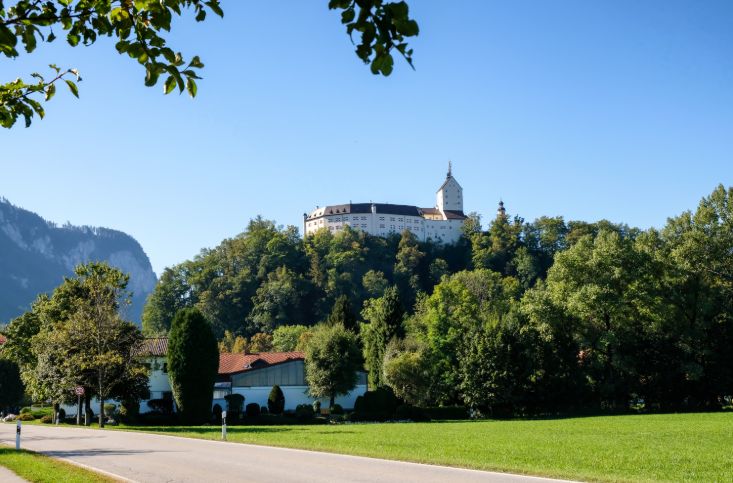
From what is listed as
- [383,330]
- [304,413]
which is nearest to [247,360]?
[383,330]

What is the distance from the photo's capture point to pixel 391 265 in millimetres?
146750

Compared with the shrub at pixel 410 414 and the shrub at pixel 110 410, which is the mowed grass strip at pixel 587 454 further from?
the shrub at pixel 110 410

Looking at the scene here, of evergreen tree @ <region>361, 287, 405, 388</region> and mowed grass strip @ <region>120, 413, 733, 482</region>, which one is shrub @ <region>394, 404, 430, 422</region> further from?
mowed grass strip @ <region>120, 413, 733, 482</region>

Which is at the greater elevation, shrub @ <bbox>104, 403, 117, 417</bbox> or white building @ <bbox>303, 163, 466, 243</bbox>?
white building @ <bbox>303, 163, 466, 243</bbox>

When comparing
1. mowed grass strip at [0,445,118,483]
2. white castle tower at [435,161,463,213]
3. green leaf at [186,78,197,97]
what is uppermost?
white castle tower at [435,161,463,213]

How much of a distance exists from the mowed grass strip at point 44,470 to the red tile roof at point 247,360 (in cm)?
4340

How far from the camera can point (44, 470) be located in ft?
53.1

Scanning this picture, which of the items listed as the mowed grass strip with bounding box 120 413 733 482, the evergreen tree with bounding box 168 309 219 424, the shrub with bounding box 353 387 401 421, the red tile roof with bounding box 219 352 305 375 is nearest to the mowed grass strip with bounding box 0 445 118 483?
the mowed grass strip with bounding box 120 413 733 482

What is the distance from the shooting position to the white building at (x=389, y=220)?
6934 inches

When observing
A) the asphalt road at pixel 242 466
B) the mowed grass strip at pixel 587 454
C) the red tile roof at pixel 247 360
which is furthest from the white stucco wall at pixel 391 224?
the asphalt road at pixel 242 466

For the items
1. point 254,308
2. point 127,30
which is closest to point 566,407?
point 127,30

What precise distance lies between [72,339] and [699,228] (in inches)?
1985

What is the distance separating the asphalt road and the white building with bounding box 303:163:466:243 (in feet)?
493

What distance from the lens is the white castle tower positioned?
190m
